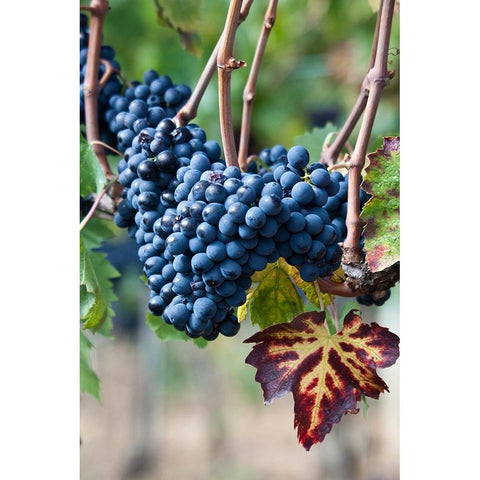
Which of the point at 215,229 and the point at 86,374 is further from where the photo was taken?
the point at 86,374

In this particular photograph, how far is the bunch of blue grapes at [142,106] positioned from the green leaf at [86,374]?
0.26 meters

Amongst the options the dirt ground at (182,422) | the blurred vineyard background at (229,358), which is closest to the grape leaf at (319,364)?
the blurred vineyard background at (229,358)

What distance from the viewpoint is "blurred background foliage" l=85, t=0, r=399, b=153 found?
1.62m

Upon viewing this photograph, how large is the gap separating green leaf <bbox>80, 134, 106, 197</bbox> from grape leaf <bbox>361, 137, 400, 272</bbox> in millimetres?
329

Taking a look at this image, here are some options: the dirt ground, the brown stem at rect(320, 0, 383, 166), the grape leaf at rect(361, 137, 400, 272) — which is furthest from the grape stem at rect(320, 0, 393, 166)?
the dirt ground

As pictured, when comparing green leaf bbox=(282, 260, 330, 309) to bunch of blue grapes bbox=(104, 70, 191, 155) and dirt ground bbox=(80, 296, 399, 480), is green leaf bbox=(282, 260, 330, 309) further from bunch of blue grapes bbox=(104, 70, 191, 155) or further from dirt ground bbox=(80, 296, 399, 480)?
dirt ground bbox=(80, 296, 399, 480)

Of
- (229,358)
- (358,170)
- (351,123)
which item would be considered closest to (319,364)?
(358,170)

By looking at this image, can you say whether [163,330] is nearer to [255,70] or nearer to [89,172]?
[89,172]

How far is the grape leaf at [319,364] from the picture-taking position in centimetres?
54

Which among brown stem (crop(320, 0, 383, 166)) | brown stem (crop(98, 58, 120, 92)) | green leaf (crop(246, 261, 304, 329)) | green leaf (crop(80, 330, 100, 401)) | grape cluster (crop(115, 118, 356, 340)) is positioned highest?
brown stem (crop(98, 58, 120, 92))

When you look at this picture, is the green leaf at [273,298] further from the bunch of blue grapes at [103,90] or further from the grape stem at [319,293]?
the bunch of blue grapes at [103,90]

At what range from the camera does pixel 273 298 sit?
0.63 meters

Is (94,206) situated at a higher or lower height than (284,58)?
lower

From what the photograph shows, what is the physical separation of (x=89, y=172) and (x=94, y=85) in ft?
0.33
